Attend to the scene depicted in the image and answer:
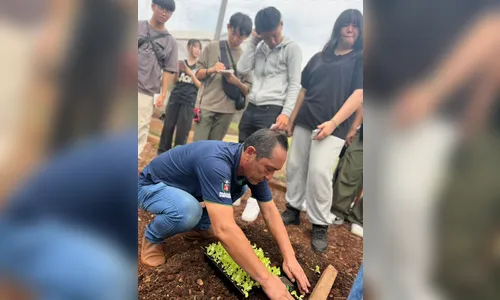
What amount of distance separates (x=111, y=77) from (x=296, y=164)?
5.32 ft

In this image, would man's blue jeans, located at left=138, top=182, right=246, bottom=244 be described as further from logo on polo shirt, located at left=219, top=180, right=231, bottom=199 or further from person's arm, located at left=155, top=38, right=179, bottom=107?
person's arm, located at left=155, top=38, right=179, bottom=107

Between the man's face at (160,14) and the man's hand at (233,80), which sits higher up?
the man's face at (160,14)

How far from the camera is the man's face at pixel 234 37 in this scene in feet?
6.81

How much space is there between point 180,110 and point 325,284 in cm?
158

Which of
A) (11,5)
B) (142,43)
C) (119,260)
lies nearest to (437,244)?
(119,260)

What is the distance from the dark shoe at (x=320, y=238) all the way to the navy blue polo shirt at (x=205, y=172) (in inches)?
20.3

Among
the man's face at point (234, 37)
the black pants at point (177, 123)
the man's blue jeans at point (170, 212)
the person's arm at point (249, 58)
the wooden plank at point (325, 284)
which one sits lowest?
the wooden plank at point (325, 284)

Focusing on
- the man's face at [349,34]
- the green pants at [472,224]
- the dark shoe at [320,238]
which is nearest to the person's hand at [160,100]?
the man's face at [349,34]

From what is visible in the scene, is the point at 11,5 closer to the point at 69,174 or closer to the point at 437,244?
the point at 69,174

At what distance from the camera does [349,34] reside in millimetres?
1683

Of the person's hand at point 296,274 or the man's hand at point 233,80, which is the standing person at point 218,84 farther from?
the person's hand at point 296,274

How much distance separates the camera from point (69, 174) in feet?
1.53

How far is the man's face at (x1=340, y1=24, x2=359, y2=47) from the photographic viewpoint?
1639 millimetres

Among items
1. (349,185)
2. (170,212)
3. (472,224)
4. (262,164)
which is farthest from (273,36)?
(472,224)
